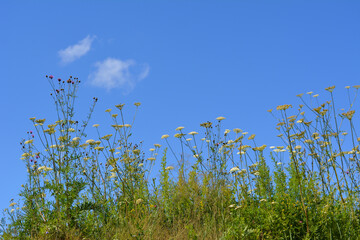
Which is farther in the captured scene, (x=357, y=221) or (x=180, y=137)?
(x=180, y=137)

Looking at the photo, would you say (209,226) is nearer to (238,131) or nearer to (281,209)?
(281,209)

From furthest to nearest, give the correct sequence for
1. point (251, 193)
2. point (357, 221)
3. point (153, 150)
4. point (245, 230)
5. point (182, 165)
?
point (153, 150), point (182, 165), point (251, 193), point (357, 221), point (245, 230)

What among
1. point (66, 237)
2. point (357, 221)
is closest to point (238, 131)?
point (357, 221)

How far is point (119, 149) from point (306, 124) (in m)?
3.24

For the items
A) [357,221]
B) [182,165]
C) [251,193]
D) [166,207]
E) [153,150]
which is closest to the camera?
[357,221]

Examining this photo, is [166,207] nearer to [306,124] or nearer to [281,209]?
[281,209]

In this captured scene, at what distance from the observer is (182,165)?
6.65 meters

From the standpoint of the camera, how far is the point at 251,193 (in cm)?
539

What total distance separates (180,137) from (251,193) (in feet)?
5.86

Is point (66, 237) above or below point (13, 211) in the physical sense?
below

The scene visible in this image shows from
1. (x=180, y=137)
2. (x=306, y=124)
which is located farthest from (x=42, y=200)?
(x=306, y=124)

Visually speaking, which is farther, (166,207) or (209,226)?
(166,207)

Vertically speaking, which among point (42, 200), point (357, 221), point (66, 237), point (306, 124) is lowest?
point (357, 221)

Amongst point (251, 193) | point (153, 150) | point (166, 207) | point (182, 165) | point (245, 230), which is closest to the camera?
point (245, 230)
